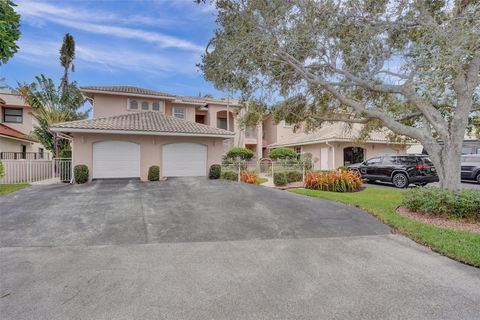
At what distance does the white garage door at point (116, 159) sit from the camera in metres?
14.3

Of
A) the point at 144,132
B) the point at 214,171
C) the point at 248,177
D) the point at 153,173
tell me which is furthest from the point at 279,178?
the point at 144,132

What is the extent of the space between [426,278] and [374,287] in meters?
1.04

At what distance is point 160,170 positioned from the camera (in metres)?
15.3

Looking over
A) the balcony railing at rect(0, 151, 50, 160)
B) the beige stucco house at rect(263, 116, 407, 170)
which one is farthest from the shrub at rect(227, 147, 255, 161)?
the balcony railing at rect(0, 151, 50, 160)

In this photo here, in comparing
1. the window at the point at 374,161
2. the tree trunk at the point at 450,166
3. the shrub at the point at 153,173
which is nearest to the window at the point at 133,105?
the shrub at the point at 153,173

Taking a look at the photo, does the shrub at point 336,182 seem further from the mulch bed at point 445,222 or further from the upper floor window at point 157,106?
the upper floor window at point 157,106

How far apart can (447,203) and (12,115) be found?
105 feet

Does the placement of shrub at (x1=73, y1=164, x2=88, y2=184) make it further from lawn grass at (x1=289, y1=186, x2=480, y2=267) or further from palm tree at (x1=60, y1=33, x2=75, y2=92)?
lawn grass at (x1=289, y1=186, x2=480, y2=267)

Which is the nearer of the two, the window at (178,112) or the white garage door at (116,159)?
the white garage door at (116,159)

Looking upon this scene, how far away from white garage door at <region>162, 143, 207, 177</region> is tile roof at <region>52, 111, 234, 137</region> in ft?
3.49

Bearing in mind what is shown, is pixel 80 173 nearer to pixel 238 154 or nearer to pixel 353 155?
pixel 238 154

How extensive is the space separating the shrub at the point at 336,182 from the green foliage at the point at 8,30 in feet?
40.7

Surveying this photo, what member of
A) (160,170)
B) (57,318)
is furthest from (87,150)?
(57,318)

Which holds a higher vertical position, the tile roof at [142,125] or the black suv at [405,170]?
the tile roof at [142,125]
